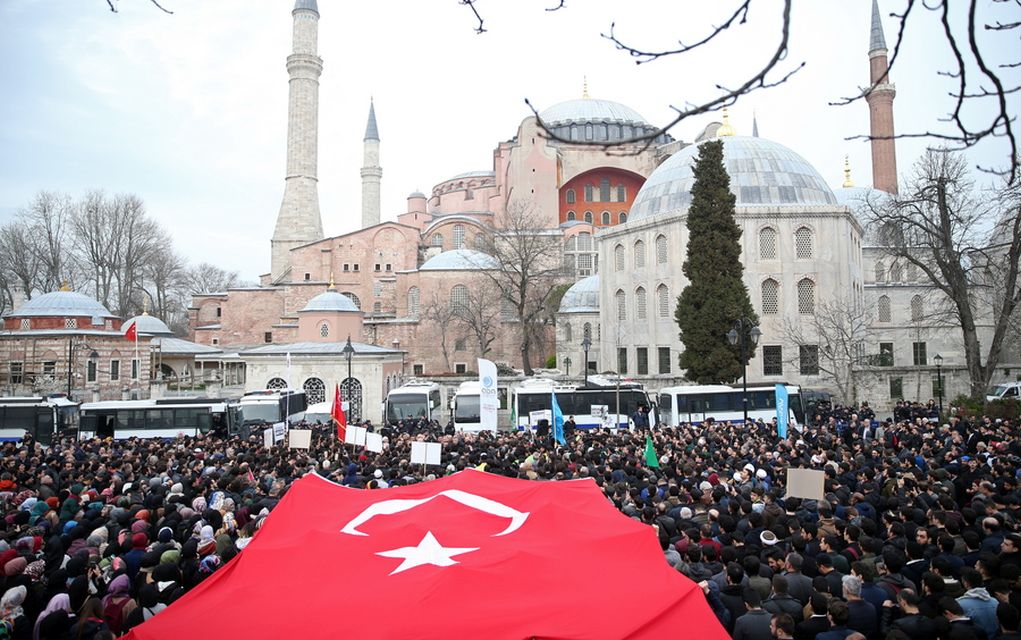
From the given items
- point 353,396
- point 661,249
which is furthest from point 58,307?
point 661,249

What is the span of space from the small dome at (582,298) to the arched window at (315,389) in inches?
669

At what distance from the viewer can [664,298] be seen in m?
32.0

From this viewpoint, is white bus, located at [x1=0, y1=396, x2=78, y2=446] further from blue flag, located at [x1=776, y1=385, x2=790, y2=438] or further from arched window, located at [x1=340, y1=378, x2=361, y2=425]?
blue flag, located at [x1=776, y1=385, x2=790, y2=438]

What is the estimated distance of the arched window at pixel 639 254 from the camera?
3300 cm

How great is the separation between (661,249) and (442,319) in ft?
52.3

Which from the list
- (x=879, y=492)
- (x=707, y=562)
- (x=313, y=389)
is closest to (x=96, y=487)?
(x=707, y=562)

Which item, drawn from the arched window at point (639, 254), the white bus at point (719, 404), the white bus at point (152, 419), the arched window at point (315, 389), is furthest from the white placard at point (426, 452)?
the arched window at point (639, 254)

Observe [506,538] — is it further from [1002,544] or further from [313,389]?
[313,389]

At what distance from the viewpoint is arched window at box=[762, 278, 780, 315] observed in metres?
30.3

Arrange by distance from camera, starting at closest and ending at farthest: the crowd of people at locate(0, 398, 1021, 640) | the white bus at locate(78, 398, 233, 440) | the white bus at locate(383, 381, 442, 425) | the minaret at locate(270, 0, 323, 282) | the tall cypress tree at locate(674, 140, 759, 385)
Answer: the crowd of people at locate(0, 398, 1021, 640) < the white bus at locate(78, 398, 233, 440) < the white bus at locate(383, 381, 442, 425) < the tall cypress tree at locate(674, 140, 759, 385) < the minaret at locate(270, 0, 323, 282)

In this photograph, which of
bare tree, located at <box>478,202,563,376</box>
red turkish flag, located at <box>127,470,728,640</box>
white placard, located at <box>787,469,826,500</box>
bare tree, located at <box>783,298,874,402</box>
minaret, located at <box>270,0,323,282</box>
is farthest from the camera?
minaret, located at <box>270,0,323,282</box>

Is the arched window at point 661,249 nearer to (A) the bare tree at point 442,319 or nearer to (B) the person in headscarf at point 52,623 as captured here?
(A) the bare tree at point 442,319

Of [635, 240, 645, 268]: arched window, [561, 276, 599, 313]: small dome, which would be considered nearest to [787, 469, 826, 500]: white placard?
[635, 240, 645, 268]: arched window

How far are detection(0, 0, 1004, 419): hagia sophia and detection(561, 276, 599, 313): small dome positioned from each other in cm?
13
